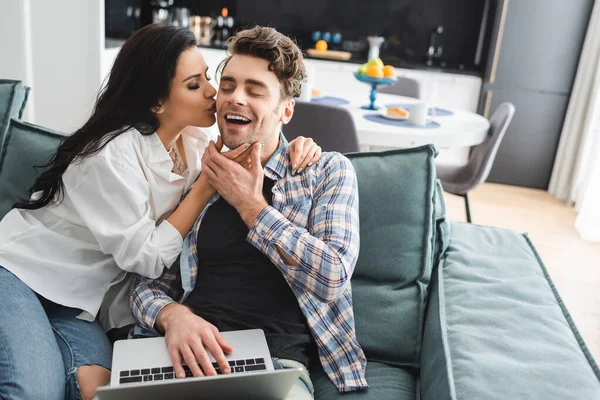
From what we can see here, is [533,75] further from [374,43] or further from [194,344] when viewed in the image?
[194,344]

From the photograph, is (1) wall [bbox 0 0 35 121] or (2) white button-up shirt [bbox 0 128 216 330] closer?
(2) white button-up shirt [bbox 0 128 216 330]

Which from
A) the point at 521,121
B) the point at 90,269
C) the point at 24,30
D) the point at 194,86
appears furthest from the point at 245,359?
the point at 521,121

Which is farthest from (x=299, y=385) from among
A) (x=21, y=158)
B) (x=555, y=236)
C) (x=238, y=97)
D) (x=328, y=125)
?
(x=555, y=236)

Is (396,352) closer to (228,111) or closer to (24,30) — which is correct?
(228,111)

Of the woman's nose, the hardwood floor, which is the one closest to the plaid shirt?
the woman's nose

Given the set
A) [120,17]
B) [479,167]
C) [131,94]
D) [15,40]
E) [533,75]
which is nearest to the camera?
[131,94]

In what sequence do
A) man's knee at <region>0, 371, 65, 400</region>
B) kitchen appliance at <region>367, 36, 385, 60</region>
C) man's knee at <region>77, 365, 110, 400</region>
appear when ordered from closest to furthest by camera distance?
man's knee at <region>0, 371, 65, 400</region>, man's knee at <region>77, 365, 110, 400</region>, kitchen appliance at <region>367, 36, 385, 60</region>

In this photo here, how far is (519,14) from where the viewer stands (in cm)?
437

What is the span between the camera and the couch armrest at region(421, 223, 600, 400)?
1085 millimetres

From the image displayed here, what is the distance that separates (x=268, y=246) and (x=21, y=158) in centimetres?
76

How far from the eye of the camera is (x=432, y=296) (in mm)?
1448

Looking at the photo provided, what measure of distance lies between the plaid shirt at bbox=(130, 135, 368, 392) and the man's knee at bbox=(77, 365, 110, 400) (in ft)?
0.46

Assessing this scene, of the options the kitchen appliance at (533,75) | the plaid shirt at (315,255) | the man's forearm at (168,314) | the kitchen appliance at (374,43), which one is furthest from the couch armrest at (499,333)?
the kitchen appliance at (374,43)

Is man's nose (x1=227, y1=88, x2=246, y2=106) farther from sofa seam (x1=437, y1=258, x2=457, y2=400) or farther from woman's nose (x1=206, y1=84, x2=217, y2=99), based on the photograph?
sofa seam (x1=437, y1=258, x2=457, y2=400)
